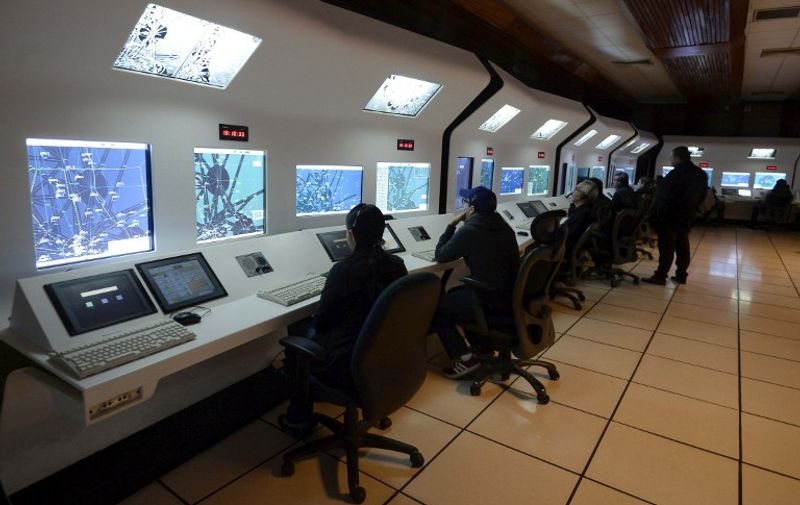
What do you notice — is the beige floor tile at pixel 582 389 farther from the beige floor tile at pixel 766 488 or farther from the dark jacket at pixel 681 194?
the dark jacket at pixel 681 194

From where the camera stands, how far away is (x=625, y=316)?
404 cm

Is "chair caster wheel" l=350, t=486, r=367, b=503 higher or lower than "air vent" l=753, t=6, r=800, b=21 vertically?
lower

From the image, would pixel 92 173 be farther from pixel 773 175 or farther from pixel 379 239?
pixel 773 175

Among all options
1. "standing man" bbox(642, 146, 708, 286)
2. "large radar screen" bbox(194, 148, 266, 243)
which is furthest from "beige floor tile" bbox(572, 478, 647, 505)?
"standing man" bbox(642, 146, 708, 286)

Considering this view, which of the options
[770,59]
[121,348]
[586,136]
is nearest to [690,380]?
[121,348]

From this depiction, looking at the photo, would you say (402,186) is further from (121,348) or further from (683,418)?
(121,348)

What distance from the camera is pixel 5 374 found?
1.49 meters

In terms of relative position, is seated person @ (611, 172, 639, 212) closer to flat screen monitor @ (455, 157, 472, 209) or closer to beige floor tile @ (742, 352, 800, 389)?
flat screen monitor @ (455, 157, 472, 209)

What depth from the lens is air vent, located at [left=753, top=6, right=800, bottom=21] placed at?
4.17 m

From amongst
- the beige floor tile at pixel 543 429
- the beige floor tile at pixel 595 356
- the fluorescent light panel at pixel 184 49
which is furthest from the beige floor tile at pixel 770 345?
the fluorescent light panel at pixel 184 49

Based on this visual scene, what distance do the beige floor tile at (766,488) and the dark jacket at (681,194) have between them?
11.3 ft

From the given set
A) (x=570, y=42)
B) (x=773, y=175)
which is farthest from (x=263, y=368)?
(x=773, y=175)

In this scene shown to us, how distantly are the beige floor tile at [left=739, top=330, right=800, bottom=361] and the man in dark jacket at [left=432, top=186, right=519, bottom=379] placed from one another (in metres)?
2.12

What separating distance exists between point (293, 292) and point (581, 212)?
3.00 metres
